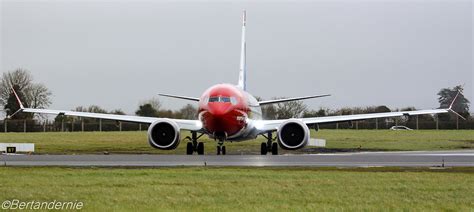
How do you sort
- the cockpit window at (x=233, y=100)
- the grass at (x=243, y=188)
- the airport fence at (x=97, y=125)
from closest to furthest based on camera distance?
the grass at (x=243, y=188) < the cockpit window at (x=233, y=100) < the airport fence at (x=97, y=125)

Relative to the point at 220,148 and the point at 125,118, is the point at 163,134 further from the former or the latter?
the point at 125,118

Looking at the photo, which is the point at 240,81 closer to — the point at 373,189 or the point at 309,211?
the point at 373,189

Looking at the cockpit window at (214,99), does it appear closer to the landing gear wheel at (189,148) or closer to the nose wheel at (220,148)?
the nose wheel at (220,148)

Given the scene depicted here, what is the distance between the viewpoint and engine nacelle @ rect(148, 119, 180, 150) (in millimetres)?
40906

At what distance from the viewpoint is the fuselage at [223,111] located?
4047cm

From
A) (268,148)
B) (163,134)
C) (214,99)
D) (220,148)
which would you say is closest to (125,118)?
(163,134)

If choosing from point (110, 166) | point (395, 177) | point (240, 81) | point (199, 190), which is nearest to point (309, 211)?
point (199, 190)

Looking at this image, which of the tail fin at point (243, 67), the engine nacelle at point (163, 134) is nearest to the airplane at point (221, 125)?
the engine nacelle at point (163, 134)

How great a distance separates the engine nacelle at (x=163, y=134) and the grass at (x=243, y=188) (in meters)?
16.3

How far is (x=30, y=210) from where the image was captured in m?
14.3

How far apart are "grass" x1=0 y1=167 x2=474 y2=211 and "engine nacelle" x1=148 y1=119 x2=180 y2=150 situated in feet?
53.6

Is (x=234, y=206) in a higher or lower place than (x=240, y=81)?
lower

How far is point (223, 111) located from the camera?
40.4m

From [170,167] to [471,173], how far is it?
863cm
